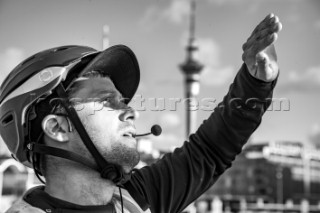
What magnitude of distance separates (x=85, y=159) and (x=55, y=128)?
0.23 m

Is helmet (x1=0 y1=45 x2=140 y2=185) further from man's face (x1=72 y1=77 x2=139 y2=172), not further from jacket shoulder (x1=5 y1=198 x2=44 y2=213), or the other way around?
jacket shoulder (x1=5 y1=198 x2=44 y2=213)

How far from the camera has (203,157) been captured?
2.73 metres

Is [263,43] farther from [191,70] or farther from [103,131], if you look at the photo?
[191,70]

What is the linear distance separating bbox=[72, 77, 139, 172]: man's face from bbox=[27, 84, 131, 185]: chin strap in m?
0.02

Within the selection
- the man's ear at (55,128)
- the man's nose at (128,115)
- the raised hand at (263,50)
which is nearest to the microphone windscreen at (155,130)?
the man's nose at (128,115)

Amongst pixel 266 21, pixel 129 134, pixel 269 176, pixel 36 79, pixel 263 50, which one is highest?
pixel 266 21

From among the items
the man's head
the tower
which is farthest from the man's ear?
the tower

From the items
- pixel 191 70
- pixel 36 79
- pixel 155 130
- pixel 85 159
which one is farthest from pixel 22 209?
pixel 191 70

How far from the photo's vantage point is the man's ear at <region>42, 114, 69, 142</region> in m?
2.48

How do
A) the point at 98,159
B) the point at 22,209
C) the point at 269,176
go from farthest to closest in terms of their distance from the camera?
the point at 269,176 < the point at 98,159 < the point at 22,209

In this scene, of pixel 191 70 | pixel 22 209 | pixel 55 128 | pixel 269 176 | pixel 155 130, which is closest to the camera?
pixel 22 209

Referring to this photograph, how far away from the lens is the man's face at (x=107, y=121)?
2375 millimetres

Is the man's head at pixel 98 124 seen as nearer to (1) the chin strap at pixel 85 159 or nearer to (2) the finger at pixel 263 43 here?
(1) the chin strap at pixel 85 159

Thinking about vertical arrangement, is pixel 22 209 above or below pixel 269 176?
above
